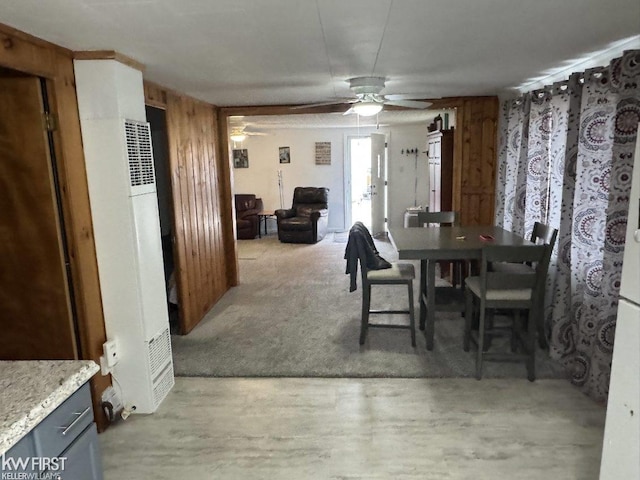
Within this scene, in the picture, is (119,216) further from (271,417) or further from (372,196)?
(372,196)

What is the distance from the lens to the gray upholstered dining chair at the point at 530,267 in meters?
3.10

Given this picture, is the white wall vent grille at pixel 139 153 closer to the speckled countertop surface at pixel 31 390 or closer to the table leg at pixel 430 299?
the speckled countertop surface at pixel 31 390

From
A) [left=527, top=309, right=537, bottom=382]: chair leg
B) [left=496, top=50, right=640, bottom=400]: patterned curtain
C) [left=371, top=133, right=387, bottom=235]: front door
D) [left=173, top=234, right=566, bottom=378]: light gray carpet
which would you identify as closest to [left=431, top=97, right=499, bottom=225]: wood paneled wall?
[left=496, top=50, right=640, bottom=400]: patterned curtain

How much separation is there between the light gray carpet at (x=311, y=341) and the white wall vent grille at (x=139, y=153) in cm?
146

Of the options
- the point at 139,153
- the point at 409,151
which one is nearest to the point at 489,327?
the point at 139,153

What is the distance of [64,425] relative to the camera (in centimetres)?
135

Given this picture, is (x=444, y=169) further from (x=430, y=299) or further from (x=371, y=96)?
(x=430, y=299)

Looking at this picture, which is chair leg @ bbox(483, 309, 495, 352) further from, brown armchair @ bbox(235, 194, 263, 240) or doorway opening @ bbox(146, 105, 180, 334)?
brown armchair @ bbox(235, 194, 263, 240)

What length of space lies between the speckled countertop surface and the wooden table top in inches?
86.4

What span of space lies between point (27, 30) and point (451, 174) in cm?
418

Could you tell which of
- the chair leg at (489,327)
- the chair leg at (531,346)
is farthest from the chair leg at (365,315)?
the chair leg at (531,346)

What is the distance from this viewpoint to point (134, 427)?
2.54m

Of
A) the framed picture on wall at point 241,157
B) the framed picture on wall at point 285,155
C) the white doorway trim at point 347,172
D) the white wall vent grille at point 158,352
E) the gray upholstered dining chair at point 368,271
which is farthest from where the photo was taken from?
the framed picture on wall at point 241,157

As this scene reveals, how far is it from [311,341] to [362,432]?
49.3 inches
